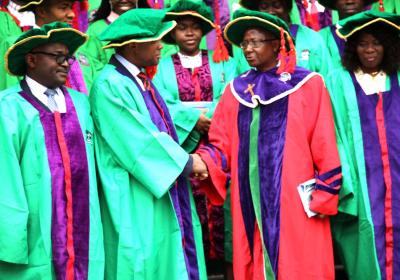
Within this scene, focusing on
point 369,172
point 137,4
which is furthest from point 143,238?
point 137,4

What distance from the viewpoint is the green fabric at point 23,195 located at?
5.02 metres

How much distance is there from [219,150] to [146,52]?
3.04ft

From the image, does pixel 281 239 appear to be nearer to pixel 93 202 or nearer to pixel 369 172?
pixel 369 172

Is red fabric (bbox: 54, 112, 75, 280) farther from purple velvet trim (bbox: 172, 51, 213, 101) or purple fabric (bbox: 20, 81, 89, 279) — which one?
purple velvet trim (bbox: 172, 51, 213, 101)

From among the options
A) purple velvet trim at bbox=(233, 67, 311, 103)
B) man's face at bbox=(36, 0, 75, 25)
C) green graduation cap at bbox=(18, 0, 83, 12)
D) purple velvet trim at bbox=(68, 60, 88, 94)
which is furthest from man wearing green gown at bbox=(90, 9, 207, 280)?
green graduation cap at bbox=(18, 0, 83, 12)

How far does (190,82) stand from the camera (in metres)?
6.79

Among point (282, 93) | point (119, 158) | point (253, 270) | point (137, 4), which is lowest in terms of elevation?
point (253, 270)

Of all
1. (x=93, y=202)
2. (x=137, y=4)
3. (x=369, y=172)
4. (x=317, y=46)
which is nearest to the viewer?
(x=93, y=202)

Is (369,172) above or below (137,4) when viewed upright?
below

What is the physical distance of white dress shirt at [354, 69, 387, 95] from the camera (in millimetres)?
6098

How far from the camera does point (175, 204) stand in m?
5.68

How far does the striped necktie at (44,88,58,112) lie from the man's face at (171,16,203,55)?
1.75 meters

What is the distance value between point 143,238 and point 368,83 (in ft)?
7.04

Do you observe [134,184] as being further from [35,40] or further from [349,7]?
[349,7]
